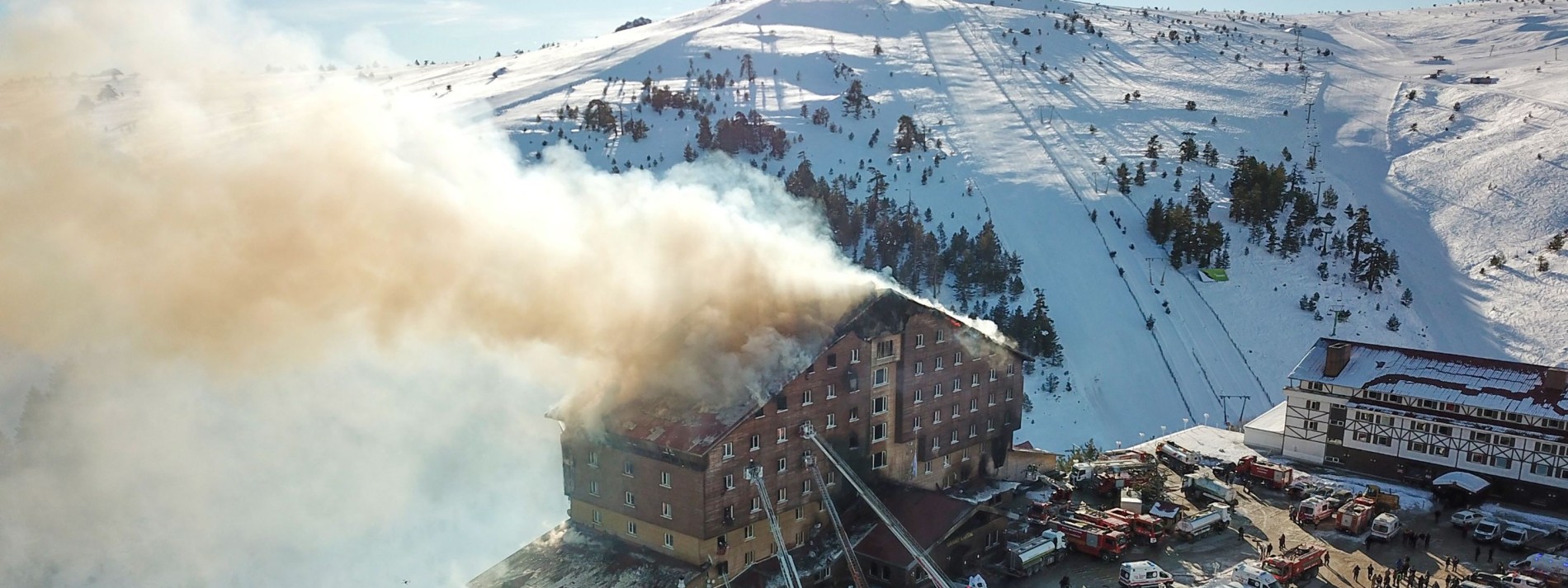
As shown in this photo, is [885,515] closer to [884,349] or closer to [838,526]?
[838,526]

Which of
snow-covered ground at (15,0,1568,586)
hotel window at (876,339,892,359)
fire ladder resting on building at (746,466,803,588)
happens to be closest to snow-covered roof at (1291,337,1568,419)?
snow-covered ground at (15,0,1568,586)

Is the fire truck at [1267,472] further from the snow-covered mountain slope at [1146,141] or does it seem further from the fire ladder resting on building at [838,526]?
the fire ladder resting on building at [838,526]

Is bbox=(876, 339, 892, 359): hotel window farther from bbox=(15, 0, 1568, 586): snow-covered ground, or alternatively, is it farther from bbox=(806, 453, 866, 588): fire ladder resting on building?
bbox=(15, 0, 1568, 586): snow-covered ground

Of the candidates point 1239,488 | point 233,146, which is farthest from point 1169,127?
point 233,146

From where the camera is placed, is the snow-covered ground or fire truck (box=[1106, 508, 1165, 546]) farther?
the snow-covered ground

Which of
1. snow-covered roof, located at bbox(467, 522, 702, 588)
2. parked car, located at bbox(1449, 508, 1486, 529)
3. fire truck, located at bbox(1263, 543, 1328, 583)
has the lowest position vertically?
parked car, located at bbox(1449, 508, 1486, 529)

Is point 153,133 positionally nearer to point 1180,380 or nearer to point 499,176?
point 499,176
